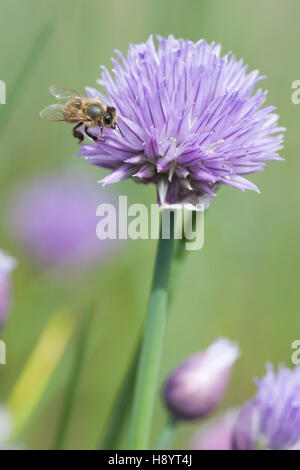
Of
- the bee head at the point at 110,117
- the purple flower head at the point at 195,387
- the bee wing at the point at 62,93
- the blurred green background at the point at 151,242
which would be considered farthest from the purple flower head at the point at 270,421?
the blurred green background at the point at 151,242

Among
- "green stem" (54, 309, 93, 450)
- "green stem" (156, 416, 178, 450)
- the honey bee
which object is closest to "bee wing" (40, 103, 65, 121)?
the honey bee

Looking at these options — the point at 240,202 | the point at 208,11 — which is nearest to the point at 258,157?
the point at 240,202

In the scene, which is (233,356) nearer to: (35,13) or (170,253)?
(170,253)

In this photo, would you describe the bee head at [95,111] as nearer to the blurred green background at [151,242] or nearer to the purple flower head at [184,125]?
the purple flower head at [184,125]

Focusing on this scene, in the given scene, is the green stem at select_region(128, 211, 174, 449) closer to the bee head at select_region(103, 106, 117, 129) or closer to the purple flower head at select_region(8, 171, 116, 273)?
Result: the bee head at select_region(103, 106, 117, 129)

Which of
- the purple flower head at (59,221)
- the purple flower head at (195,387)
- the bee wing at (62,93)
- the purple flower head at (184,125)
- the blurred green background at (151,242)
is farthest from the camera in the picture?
the purple flower head at (59,221)

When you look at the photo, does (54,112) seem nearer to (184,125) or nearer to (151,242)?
(184,125)
